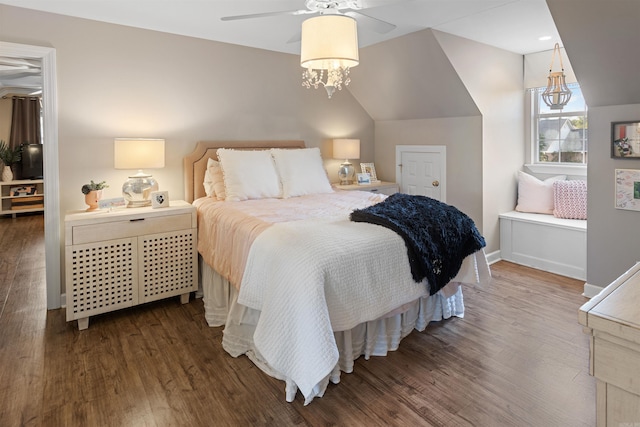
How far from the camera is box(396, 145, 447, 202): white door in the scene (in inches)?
177

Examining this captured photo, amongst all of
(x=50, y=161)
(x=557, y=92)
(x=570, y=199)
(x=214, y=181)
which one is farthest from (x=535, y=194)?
(x=50, y=161)

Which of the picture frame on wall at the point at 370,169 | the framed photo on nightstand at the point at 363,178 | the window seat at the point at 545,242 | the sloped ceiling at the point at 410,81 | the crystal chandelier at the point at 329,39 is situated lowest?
the window seat at the point at 545,242

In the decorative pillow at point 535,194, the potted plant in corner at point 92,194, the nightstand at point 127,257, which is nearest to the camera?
the nightstand at point 127,257

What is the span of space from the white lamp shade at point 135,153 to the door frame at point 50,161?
48 centimetres

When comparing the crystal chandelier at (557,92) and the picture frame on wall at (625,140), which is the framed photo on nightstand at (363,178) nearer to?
the crystal chandelier at (557,92)

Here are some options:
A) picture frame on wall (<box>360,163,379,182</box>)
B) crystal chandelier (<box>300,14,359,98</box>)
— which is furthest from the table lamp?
picture frame on wall (<box>360,163,379,182</box>)

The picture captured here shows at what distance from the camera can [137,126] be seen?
3.50 meters

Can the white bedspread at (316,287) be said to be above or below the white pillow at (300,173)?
below

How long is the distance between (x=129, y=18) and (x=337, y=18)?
6.43ft

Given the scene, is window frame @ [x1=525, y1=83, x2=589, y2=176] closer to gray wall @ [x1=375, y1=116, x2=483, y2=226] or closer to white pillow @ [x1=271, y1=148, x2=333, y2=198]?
gray wall @ [x1=375, y1=116, x2=483, y2=226]

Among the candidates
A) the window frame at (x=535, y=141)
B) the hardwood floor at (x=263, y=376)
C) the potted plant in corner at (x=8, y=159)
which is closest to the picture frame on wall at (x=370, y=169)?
the window frame at (x=535, y=141)

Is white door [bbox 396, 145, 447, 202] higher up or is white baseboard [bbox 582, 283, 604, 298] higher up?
white door [bbox 396, 145, 447, 202]

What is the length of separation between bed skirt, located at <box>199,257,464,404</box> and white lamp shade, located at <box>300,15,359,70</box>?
1.55m

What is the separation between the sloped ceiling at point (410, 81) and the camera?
3775mm
